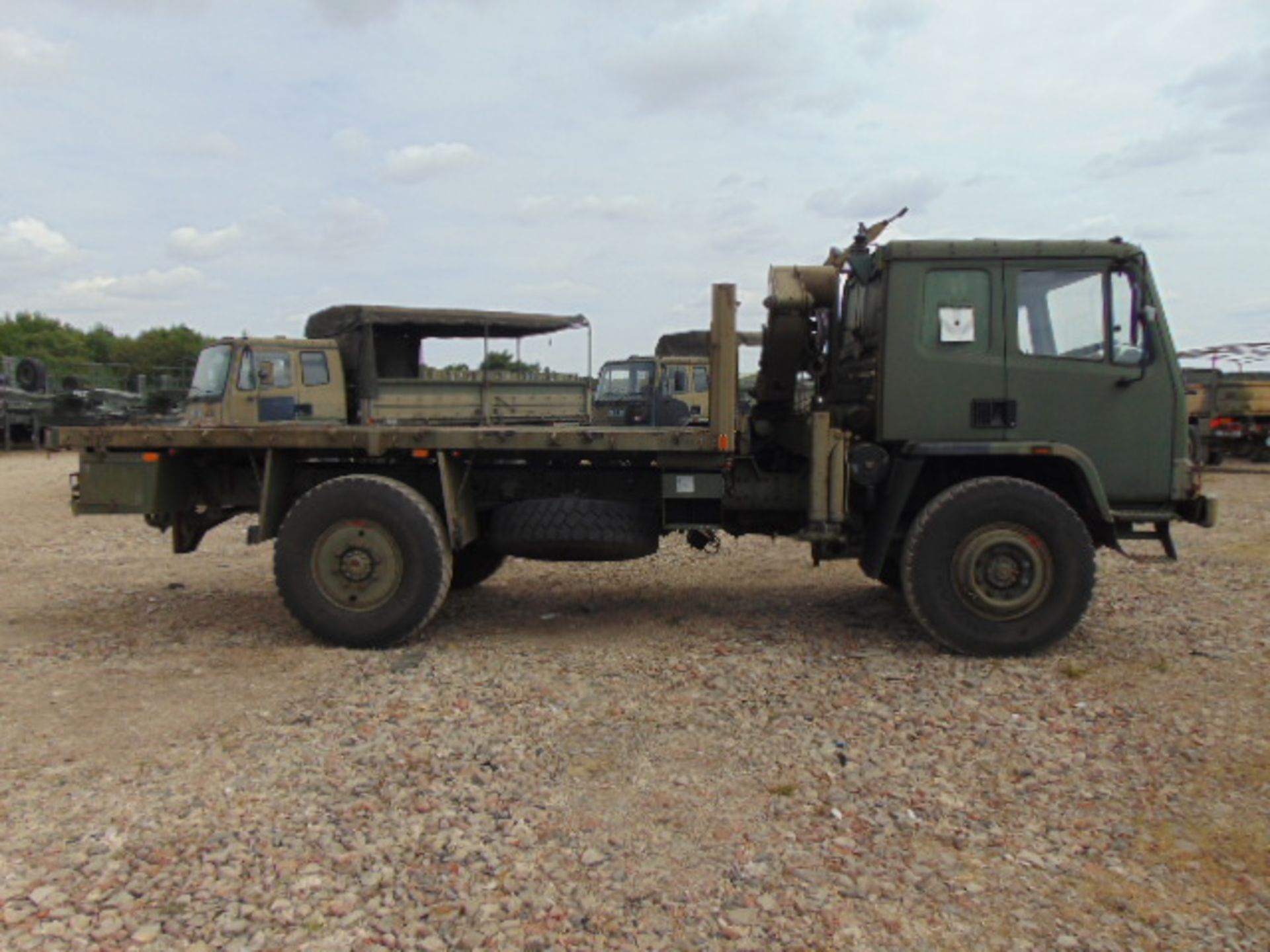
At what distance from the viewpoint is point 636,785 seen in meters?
3.99

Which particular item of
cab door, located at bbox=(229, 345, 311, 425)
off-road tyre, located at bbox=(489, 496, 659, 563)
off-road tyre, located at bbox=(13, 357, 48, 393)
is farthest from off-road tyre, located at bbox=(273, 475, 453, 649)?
off-road tyre, located at bbox=(13, 357, 48, 393)

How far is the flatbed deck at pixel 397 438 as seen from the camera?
6.08m

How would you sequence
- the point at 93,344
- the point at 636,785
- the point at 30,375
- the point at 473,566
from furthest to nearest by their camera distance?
the point at 93,344
the point at 30,375
the point at 473,566
the point at 636,785

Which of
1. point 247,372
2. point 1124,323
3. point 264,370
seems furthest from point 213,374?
point 1124,323

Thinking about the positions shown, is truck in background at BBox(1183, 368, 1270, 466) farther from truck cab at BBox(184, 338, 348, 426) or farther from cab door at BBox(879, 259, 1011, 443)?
truck cab at BBox(184, 338, 348, 426)

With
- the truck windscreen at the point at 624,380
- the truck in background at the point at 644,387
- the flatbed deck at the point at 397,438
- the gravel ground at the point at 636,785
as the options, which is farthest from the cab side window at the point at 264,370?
the flatbed deck at the point at 397,438

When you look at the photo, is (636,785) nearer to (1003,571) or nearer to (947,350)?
(1003,571)

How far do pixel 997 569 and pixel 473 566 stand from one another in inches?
157

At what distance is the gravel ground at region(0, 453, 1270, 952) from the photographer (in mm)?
3023

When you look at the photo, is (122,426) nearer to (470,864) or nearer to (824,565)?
(470,864)

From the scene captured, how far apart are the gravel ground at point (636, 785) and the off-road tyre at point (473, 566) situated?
1037mm

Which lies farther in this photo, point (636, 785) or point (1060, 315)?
point (1060, 315)

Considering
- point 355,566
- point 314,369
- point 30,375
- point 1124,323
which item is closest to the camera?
point 1124,323

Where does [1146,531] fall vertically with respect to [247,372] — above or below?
below
